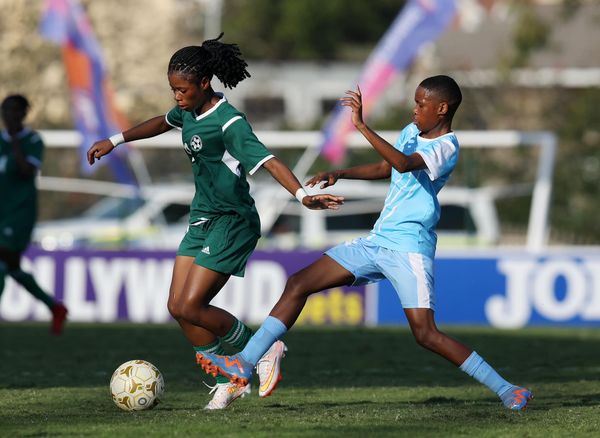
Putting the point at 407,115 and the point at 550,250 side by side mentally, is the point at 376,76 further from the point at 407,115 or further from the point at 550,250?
the point at 407,115

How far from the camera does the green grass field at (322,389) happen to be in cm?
709

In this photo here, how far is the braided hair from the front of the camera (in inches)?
308

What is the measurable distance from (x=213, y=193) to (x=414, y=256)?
123 cm

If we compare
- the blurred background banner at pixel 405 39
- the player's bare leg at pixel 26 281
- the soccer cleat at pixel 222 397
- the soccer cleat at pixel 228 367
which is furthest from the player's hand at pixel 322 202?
the blurred background banner at pixel 405 39

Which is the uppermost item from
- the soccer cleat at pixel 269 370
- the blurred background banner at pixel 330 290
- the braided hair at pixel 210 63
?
the braided hair at pixel 210 63

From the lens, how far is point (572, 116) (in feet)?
107

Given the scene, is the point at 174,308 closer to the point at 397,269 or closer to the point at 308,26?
the point at 397,269

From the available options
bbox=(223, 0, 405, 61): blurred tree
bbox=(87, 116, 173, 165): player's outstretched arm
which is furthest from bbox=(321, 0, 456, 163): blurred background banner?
bbox=(223, 0, 405, 61): blurred tree

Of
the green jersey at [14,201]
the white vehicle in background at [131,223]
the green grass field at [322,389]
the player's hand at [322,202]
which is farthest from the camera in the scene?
the white vehicle in background at [131,223]

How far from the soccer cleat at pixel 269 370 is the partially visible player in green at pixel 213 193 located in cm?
7

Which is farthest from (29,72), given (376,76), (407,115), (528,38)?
(376,76)

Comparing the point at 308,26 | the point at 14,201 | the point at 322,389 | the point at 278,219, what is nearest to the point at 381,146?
the point at 322,389

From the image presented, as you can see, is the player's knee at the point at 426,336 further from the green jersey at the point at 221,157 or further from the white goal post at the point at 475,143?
the white goal post at the point at 475,143

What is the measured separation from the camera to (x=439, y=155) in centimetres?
777
